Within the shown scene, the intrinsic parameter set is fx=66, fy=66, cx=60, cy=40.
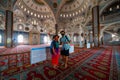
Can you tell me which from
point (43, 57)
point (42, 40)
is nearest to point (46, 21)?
point (42, 40)

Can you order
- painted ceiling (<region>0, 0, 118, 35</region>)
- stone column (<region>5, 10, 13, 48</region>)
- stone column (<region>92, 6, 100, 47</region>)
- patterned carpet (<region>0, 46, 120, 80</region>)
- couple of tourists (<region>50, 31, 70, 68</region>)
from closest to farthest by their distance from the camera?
patterned carpet (<region>0, 46, 120, 80</region>)
couple of tourists (<region>50, 31, 70, 68</region>)
stone column (<region>92, 6, 100, 47</region>)
stone column (<region>5, 10, 13, 48</region>)
painted ceiling (<region>0, 0, 118, 35</region>)

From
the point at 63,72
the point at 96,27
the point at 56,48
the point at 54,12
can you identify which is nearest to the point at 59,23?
the point at 54,12

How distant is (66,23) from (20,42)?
A: 17.4 metres

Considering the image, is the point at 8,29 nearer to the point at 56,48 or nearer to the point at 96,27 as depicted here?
the point at 56,48

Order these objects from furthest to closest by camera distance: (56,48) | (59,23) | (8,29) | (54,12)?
(59,23) < (54,12) < (8,29) < (56,48)

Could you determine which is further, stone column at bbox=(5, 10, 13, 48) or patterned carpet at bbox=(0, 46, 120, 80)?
stone column at bbox=(5, 10, 13, 48)

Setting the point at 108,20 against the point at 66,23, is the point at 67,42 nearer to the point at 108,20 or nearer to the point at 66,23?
the point at 108,20

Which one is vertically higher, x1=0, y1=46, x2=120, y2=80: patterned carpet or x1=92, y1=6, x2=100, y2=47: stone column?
x1=92, y1=6, x2=100, y2=47: stone column

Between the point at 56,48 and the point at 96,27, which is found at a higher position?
the point at 96,27

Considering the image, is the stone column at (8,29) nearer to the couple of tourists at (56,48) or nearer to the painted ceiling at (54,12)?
the painted ceiling at (54,12)

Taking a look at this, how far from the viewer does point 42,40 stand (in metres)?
25.9

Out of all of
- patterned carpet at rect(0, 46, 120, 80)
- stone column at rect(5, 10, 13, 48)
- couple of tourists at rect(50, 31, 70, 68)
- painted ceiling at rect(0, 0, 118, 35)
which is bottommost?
patterned carpet at rect(0, 46, 120, 80)

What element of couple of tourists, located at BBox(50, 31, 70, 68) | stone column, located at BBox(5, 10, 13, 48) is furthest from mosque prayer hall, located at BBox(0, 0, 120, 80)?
couple of tourists, located at BBox(50, 31, 70, 68)

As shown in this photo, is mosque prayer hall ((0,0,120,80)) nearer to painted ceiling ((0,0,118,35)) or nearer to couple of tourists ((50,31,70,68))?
painted ceiling ((0,0,118,35))
